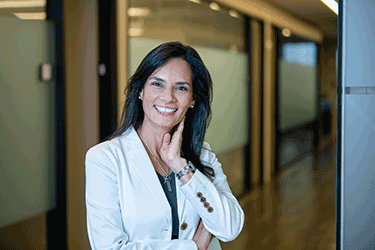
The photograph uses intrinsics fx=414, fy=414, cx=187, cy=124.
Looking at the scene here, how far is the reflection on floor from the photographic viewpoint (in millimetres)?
4375

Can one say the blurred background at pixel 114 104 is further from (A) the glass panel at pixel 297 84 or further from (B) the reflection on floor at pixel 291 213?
(A) the glass panel at pixel 297 84

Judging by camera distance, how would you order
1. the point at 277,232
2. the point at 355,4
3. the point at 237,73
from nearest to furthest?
the point at 355,4, the point at 277,232, the point at 237,73

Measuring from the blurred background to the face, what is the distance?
1.56 m

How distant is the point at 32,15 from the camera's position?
3.02 meters

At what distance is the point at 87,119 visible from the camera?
3508 millimetres

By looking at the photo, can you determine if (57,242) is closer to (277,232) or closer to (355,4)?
(277,232)

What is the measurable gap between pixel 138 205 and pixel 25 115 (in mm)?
1788

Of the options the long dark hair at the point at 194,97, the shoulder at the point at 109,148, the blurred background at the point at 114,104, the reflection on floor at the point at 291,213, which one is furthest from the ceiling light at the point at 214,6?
the shoulder at the point at 109,148

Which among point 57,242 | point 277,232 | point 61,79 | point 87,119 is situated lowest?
point 277,232

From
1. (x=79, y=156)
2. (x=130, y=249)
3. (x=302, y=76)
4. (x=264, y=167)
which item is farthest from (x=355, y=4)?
(x=302, y=76)

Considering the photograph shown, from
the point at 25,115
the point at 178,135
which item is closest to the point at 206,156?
the point at 178,135

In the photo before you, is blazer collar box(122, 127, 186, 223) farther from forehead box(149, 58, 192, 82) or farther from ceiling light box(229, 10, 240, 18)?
ceiling light box(229, 10, 240, 18)

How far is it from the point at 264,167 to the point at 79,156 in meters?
4.37

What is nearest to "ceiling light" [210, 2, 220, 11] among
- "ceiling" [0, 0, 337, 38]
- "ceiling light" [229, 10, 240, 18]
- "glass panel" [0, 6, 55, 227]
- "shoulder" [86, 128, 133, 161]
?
"ceiling light" [229, 10, 240, 18]
